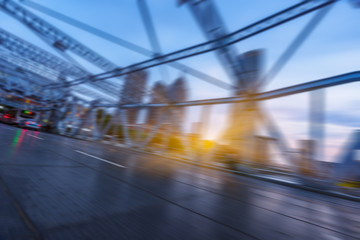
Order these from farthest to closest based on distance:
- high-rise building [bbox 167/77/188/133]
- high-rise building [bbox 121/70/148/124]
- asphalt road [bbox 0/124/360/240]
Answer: high-rise building [bbox 121/70/148/124] → high-rise building [bbox 167/77/188/133] → asphalt road [bbox 0/124/360/240]

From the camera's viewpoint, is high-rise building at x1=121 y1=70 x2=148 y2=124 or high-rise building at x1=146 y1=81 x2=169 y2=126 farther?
high-rise building at x1=121 y1=70 x2=148 y2=124

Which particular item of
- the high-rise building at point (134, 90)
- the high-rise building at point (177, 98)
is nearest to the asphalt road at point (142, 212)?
the high-rise building at point (177, 98)

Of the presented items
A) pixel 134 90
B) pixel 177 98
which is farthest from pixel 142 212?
pixel 134 90

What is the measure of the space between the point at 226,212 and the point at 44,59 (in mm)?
27962

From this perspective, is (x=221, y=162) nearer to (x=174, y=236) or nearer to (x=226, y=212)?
(x=226, y=212)

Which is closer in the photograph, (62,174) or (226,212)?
(226,212)

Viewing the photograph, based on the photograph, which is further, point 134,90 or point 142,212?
point 134,90

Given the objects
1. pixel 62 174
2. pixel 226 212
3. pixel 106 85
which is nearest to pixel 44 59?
pixel 106 85

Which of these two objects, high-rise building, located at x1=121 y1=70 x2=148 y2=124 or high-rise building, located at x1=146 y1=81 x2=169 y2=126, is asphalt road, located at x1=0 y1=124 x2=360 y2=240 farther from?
high-rise building, located at x1=121 y1=70 x2=148 y2=124

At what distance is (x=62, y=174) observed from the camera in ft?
14.0

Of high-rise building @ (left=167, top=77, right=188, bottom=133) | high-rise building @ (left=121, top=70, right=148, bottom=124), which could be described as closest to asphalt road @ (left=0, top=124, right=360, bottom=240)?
high-rise building @ (left=167, top=77, right=188, bottom=133)

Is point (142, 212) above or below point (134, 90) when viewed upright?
below

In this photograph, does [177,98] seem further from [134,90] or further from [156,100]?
[134,90]

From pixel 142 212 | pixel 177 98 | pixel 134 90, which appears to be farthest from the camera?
pixel 134 90
